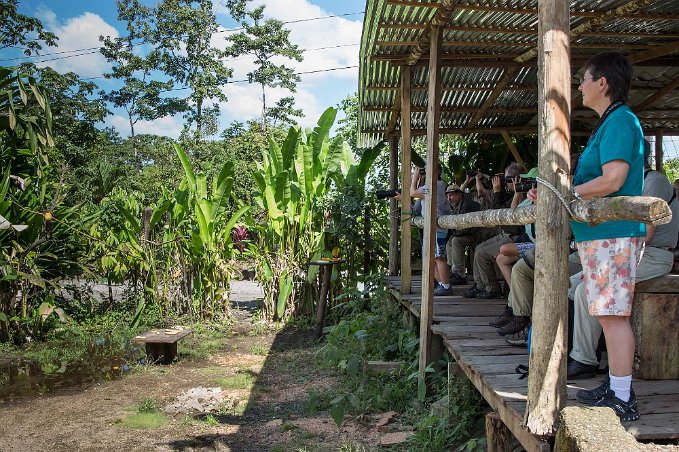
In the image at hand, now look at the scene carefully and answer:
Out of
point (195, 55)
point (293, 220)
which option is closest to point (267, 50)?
point (195, 55)

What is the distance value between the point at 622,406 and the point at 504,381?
0.75 m

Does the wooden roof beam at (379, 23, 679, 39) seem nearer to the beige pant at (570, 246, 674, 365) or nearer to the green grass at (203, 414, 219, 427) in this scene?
the beige pant at (570, 246, 674, 365)

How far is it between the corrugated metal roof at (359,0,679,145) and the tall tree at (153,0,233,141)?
856 inches

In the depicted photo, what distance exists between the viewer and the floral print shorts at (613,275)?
262 cm

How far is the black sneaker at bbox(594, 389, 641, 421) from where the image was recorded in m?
2.62

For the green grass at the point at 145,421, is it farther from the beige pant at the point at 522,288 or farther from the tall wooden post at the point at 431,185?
the beige pant at the point at 522,288

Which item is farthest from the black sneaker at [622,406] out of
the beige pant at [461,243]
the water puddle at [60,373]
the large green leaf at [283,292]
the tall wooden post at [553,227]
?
the large green leaf at [283,292]

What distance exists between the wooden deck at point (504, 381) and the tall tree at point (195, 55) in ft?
82.0

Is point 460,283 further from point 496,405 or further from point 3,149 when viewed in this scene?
point 3,149

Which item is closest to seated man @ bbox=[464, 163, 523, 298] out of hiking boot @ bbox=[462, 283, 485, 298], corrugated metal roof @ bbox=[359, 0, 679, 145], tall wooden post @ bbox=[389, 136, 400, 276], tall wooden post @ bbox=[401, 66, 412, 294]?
hiking boot @ bbox=[462, 283, 485, 298]

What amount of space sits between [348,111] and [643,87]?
14792 mm

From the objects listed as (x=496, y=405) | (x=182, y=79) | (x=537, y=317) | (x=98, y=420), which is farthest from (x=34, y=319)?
(x=182, y=79)

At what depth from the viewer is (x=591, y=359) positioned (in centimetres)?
328

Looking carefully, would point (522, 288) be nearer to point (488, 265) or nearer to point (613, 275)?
point (613, 275)
